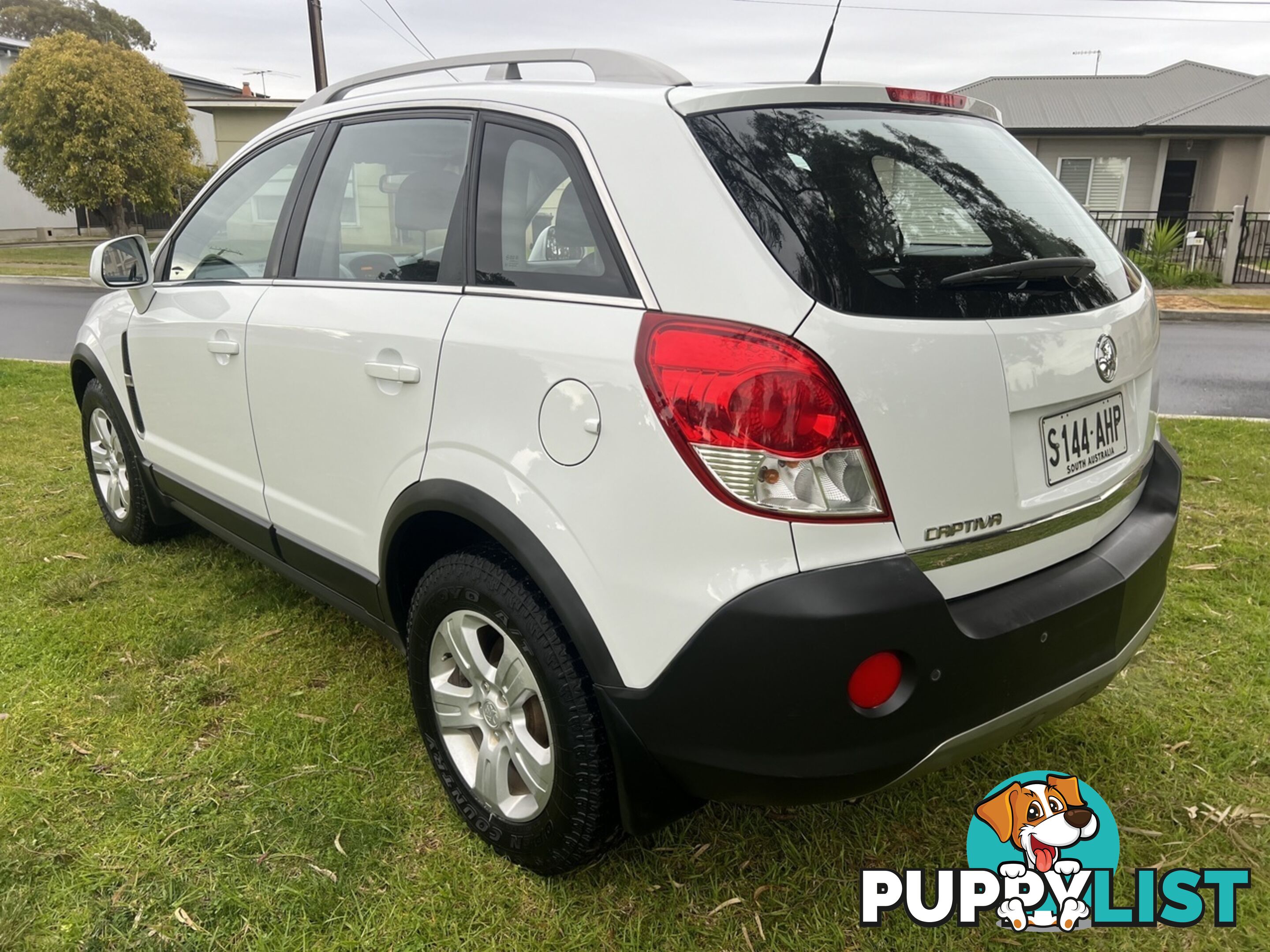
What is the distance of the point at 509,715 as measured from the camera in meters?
2.17

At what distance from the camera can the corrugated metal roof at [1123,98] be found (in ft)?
75.7

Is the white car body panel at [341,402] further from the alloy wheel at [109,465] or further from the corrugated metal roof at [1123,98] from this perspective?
the corrugated metal roof at [1123,98]

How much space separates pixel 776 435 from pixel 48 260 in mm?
27523

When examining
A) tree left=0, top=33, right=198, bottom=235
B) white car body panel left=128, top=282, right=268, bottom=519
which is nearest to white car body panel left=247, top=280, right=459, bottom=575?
white car body panel left=128, top=282, right=268, bottom=519

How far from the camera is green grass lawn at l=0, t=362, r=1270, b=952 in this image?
211 centimetres

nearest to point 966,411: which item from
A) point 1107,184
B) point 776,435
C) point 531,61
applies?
point 776,435

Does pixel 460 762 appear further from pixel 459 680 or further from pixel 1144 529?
pixel 1144 529

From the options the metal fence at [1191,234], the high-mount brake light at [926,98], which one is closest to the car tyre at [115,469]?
the high-mount brake light at [926,98]

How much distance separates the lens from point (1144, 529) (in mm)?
2273

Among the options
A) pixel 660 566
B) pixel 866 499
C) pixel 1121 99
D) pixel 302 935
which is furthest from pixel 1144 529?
pixel 1121 99

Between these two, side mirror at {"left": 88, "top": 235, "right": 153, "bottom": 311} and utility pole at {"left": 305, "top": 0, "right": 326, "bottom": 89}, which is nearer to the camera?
side mirror at {"left": 88, "top": 235, "right": 153, "bottom": 311}

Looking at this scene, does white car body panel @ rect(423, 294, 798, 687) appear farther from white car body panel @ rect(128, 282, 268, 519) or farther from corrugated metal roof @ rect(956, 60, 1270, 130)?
corrugated metal roof @ rect(956, 60, 1270, 130)

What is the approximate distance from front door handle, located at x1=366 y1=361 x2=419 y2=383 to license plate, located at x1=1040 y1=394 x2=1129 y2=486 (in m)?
1.44

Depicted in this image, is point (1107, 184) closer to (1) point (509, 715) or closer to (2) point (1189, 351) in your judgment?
(2) point (1189, 351)
